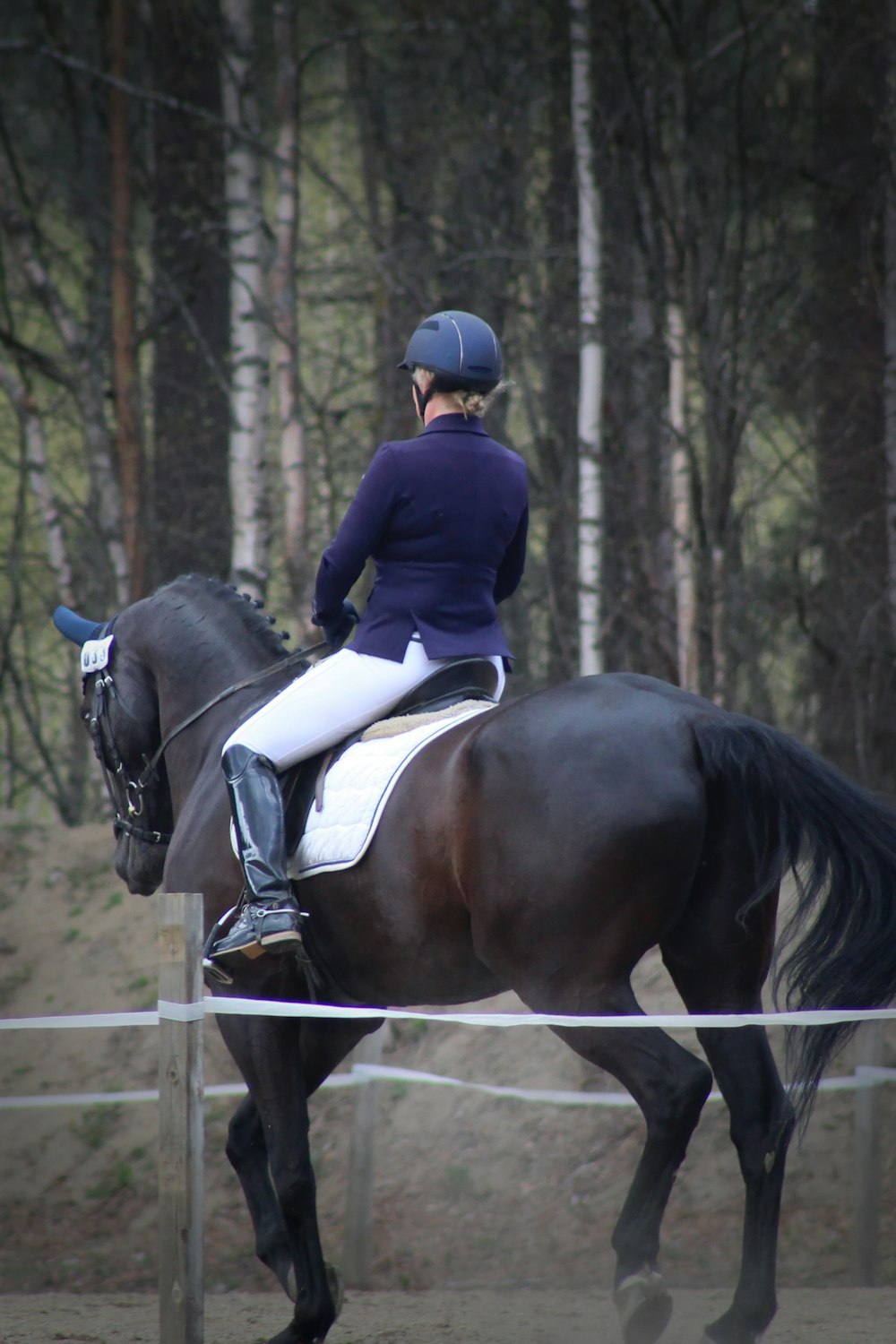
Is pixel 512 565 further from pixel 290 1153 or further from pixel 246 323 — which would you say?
pixel 246 323

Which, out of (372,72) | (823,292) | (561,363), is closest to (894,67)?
(823,292)

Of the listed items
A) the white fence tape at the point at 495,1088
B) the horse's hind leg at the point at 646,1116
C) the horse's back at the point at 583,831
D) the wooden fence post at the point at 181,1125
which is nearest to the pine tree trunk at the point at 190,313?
the white fence tape at the point at 495,1088

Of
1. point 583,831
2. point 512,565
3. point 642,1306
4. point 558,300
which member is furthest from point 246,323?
point 642,1306

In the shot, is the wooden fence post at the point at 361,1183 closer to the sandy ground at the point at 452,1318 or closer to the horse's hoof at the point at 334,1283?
the sandy ground at the point at 452,1318

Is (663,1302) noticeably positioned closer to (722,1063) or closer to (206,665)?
(722,1063)

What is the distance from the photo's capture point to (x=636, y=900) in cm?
347

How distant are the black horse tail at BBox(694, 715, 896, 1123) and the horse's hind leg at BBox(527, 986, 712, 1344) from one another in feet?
1.26

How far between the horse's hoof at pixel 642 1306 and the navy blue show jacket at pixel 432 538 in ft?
5.74

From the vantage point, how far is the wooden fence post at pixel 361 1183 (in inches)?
224

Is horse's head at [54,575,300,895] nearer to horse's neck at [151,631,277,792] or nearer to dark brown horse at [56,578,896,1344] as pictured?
horse's neck at [151,631,277,792]

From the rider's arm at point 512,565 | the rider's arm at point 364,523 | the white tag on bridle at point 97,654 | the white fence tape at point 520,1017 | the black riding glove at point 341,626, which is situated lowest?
the white fence tape at point 520,1017

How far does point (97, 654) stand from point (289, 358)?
4.63 m

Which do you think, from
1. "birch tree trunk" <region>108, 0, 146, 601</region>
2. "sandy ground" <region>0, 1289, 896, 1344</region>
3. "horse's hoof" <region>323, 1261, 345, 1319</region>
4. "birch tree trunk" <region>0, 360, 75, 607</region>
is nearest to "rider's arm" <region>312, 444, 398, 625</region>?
"horse's hoof" <region>323, 1261, 345, 1319</region>

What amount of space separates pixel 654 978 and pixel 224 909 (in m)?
3.36
